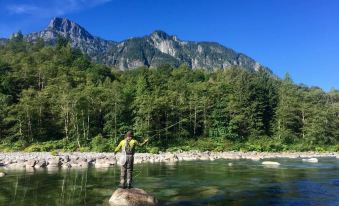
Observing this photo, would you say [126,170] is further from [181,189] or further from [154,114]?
[154,114]

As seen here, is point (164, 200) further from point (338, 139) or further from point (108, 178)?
point (338, 139)

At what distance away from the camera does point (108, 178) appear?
915 inches

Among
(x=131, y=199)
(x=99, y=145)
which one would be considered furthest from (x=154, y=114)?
(x=131, y=199)

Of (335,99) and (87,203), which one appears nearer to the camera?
(87,203)

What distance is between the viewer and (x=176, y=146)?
61156 mm

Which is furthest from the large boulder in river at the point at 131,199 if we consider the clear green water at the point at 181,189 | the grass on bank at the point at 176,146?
the grass on bank at the point at 176,146

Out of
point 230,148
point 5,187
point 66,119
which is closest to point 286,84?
point 230,148

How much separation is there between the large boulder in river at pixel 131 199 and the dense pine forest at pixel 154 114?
33.6m

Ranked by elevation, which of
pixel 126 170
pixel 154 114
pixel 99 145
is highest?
pixel 154 114

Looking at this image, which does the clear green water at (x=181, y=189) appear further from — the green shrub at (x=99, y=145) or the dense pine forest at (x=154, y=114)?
the green shrub at (x=99, y=145)

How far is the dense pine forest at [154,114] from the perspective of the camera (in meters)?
59.8

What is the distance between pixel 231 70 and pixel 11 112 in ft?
254

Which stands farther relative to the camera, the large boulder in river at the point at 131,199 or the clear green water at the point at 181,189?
the clear green water at the point at 181,189

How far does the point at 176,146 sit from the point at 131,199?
47.2 m
